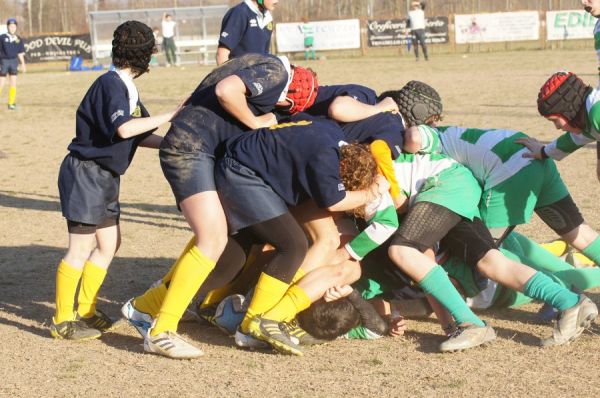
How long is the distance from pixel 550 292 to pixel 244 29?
430 cm

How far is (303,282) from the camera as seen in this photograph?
523 centimetres

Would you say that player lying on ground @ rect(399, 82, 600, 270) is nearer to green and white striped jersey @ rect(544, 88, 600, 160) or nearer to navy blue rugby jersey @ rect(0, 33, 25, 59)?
green and white striped jersey @ rect(544, 88, 600, 160)

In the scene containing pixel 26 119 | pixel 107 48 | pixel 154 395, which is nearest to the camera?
pixel 154 395

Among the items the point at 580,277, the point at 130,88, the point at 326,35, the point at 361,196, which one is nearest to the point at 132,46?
the point at 130,88

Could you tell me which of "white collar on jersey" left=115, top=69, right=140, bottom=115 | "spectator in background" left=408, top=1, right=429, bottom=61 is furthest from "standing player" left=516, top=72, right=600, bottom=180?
"spectator in background" left=408, top=1, right=429, bottom=61

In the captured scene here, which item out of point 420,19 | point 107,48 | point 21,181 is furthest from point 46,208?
point 107,48

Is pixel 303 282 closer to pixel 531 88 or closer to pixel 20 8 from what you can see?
pixel 531 88

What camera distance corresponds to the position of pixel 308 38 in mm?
37094

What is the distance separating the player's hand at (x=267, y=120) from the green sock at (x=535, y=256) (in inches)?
70.9

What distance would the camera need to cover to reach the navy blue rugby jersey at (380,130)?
5379 millimetres

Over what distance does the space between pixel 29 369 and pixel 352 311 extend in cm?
178

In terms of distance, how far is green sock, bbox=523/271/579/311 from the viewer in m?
5.04

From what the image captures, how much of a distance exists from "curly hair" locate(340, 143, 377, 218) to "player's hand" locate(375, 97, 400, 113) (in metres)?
0.55

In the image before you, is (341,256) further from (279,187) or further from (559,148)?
(559,148)
